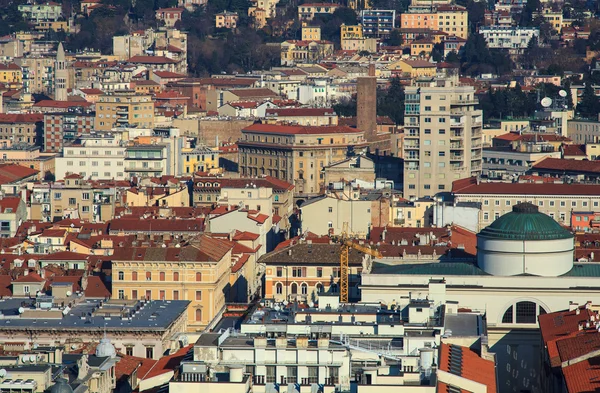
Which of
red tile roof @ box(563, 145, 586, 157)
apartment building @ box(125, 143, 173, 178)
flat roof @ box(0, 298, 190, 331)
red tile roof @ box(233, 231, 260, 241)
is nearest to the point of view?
flat roof @ box(0, 298, 190, 331)

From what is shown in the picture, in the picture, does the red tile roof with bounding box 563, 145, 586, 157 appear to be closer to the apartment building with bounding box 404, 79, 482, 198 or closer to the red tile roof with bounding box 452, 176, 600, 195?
the apartment building with bounding box 404, 79, 482, 198

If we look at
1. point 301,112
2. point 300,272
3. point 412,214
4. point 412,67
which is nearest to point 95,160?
point 412,214

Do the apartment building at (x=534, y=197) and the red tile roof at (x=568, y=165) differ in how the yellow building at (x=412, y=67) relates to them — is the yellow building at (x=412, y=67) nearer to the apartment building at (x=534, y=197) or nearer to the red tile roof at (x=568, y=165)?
the red tile roof at (x=568, y=165)

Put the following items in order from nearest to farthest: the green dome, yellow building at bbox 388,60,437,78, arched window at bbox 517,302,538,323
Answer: the green dome < arched window at bbox 517,302,538,323 < yellow building at bbox 388,60,437,78

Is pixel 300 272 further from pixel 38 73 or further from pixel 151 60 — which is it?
pixel 151 60

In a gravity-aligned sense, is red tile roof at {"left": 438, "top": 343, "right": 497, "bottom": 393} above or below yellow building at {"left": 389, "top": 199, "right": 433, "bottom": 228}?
above

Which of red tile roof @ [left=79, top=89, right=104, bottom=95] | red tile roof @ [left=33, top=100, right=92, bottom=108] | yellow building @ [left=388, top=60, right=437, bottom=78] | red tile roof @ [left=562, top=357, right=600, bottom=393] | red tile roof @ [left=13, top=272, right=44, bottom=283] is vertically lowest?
red tile roof @ [left=13, top=272, right=44, bottom=283]

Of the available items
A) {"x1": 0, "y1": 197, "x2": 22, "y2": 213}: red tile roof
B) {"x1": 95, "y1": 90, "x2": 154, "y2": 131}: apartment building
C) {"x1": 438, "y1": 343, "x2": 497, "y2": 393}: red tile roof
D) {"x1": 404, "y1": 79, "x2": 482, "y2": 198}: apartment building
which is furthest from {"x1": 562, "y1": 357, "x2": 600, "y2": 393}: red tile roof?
{"x1": 95, "y1": 90, "x2": 154, "y2": 131}: apartment building
